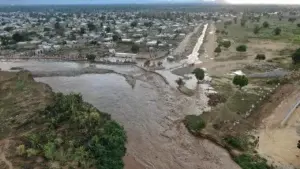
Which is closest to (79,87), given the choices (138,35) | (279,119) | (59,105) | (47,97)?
(47,97)

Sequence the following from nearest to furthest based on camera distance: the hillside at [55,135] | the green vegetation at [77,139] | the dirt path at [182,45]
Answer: the hillside at [55,135] → the green vegetation at [77,139] → the dirt path at [182,45]

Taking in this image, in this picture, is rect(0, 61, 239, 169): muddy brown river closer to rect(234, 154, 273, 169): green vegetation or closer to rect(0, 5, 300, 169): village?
rect(0, 5, 300, 169): village

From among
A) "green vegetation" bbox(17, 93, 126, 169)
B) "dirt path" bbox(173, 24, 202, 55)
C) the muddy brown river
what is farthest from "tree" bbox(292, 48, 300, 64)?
"green vegetation" bbox(17, 93, 126, 169)

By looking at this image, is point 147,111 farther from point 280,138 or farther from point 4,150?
point 4,150

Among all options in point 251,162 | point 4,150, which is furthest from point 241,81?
point 4,150

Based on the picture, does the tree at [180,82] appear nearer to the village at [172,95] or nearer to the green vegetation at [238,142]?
the village at [172,95]

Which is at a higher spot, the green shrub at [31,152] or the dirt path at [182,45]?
the dirt path at [182,45]

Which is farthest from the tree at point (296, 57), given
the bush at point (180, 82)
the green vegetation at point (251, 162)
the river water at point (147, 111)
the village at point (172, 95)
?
the green vegetation at point (251, 162)

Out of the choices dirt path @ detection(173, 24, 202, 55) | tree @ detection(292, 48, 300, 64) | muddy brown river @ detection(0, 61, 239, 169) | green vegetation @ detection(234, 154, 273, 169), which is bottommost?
muddy brown river @ detection(0, 61, 239, 169)
